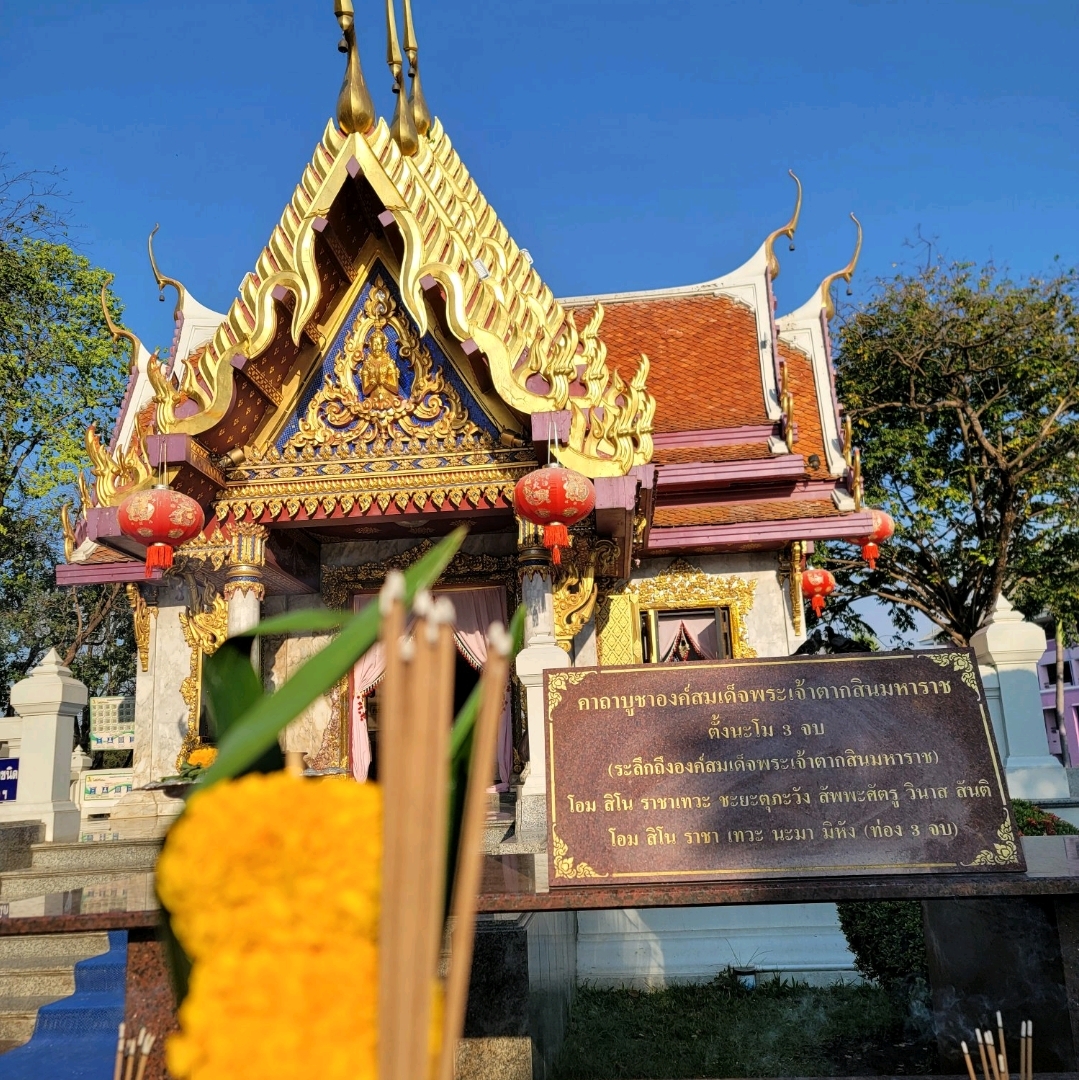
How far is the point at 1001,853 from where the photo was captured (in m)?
3.27

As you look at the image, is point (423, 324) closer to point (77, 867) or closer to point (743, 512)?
point (743, 512)

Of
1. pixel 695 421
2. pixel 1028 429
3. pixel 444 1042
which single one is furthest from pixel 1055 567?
pixel 444 1042

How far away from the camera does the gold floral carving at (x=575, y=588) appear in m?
7.32

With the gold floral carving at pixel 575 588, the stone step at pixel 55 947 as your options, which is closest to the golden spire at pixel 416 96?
the gold floral carving at pixel 575 588

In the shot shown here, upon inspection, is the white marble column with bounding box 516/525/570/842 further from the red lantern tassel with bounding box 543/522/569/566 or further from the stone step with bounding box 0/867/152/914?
the stone step with bounding box 0/867/152/914

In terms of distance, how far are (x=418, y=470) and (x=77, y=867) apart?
12.7ft

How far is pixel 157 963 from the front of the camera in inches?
123

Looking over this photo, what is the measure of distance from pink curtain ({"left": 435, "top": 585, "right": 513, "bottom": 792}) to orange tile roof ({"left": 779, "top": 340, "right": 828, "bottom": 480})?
352 cm

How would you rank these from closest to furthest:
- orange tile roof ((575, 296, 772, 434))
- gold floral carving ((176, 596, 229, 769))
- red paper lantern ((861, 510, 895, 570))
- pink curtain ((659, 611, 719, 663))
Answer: gold floral carving ((176, 596, 229, 769)) → pink curtain ((659, 611, 719, 663)) → red paper lantern ((861, 510, 895, 570)) → orange tile roof ((575, 296, 772, 434))

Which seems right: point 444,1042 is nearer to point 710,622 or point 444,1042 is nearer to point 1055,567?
point 710,622

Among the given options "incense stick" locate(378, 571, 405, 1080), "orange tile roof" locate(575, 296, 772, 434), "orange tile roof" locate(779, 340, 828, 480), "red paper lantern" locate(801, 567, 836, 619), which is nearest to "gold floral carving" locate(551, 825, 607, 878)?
"incense stick" locate(378, 571, 405, 1080)

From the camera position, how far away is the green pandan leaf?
2.45 ft

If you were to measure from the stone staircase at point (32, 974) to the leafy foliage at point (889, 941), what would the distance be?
4.75 meters

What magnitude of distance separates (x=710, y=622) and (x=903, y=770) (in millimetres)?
5770
